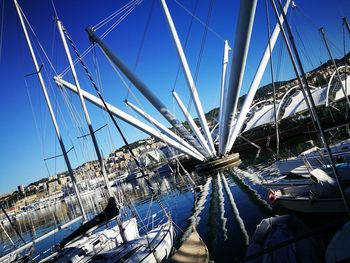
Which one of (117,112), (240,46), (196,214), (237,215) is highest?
(117,112)

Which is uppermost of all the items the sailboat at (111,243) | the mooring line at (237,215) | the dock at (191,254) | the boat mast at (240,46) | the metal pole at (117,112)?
the metal pole at (117,112)

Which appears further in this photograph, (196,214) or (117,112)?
(117,112)

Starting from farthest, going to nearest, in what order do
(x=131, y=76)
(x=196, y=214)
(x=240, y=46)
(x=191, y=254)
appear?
(x=131, y=76) < (x=196, y=214) < (x=240, y=46) < (x=191, y=254)

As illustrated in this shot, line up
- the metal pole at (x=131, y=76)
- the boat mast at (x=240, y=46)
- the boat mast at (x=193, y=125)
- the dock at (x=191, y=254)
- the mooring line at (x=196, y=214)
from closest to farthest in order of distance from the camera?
the dock at (x=191, y=254) < the boat mast at (x=240, y=46) < the mooring line at (x=196, y=214) < the metal pole at (x=131, y=76) < the boat mast at (x=193, y=125)

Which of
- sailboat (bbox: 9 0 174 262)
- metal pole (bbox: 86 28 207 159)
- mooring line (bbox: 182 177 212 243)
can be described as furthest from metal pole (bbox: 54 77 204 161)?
sailboat (bbox: 9 0 174 262)

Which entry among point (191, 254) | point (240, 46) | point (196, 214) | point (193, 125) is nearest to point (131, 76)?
point (240, 46)

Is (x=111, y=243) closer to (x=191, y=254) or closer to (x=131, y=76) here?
(x=191, y=254)

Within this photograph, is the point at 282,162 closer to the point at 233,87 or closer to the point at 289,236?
the point at 233,87

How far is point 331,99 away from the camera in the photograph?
4262cm

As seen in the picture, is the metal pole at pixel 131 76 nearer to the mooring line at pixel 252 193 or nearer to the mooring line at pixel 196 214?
the mooring line at pixel 196 214

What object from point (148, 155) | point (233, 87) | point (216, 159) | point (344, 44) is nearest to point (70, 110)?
point (233, 87)

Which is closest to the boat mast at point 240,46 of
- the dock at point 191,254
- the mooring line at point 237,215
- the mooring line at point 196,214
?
the mooring line at point 237,215

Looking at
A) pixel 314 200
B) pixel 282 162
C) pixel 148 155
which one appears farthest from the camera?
pixel 148 155

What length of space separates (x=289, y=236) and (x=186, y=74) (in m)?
19.0
